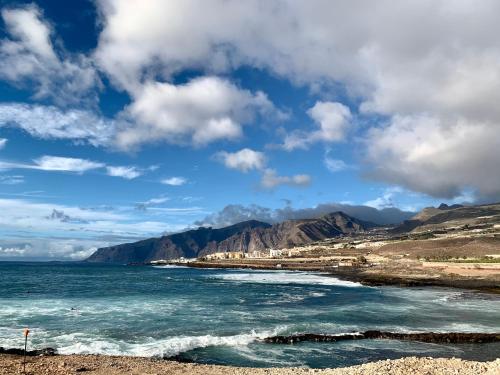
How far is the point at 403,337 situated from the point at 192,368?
18541 millimetres

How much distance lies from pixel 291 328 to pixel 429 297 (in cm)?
3459

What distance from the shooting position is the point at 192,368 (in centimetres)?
2356

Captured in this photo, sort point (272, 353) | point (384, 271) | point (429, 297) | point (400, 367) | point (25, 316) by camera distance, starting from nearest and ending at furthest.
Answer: point (400, 367) → point (272, 353) → point (25, 316) → point (429, 297) → point (384, 271)

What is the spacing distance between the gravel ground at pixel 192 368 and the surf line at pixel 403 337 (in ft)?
31.9

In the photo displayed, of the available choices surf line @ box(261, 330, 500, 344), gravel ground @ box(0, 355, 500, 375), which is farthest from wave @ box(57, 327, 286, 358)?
gravel ground @ box(0, 355, 500, 375)

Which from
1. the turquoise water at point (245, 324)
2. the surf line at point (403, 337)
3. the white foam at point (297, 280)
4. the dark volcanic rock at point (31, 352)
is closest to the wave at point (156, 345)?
the turquoise water at point (245, 324)

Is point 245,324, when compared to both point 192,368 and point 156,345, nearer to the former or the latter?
point 156,345

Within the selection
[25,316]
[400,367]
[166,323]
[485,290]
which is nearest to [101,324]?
[166,323]

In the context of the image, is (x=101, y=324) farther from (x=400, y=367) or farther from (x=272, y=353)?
(x=400, y=367)

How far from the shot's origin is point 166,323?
40.1m

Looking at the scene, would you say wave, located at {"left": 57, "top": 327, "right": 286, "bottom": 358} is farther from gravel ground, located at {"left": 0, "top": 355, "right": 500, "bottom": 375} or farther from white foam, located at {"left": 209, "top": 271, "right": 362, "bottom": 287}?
white foam, located at {"left": 209, "top": 271, "right": 362, "bottom": 287}

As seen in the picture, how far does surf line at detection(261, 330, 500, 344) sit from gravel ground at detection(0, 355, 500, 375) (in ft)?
31.9

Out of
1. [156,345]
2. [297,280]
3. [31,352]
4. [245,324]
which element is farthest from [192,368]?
[297,280]

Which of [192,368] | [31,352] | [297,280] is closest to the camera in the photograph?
[192,368]
